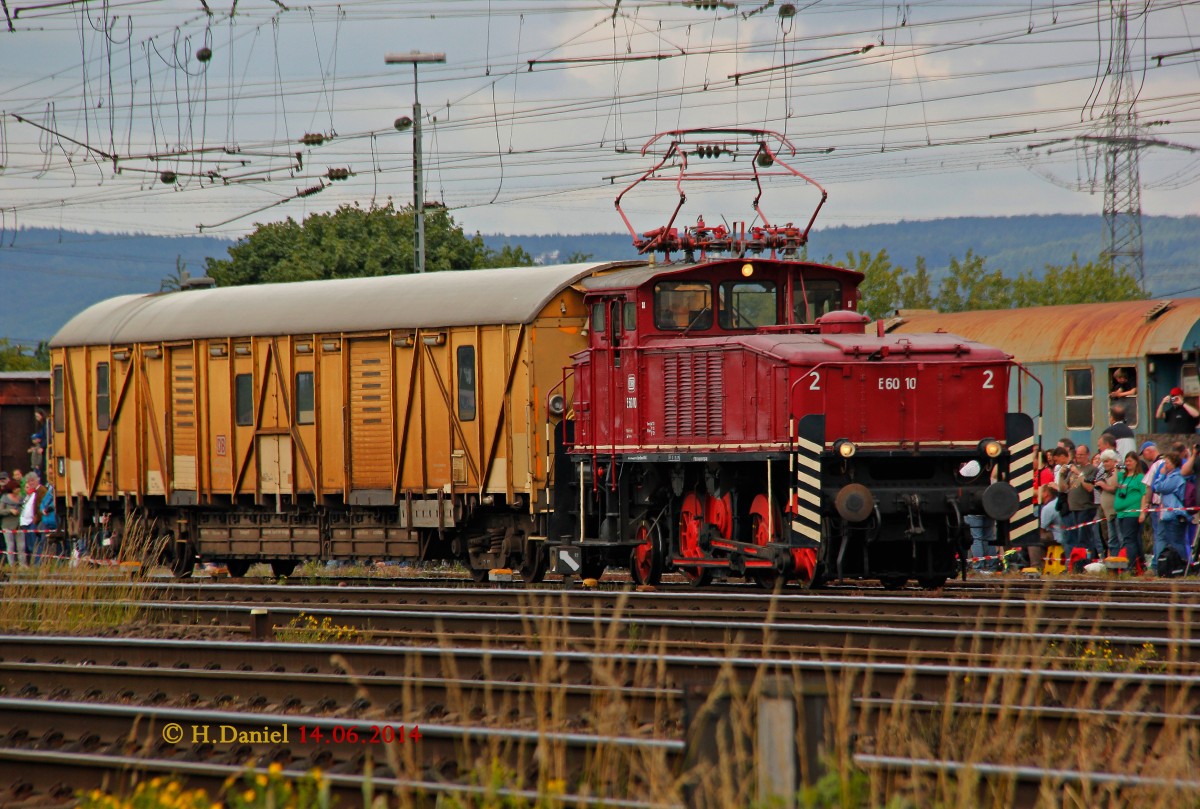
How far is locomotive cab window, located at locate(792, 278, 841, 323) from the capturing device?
16.9 meters

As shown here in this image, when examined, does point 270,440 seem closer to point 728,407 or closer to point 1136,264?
point 728,407

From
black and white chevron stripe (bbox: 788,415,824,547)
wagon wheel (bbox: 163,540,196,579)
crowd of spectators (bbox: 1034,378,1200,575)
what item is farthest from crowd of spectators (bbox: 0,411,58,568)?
crowd of spectators (bbox: 1034,378,1200,575)

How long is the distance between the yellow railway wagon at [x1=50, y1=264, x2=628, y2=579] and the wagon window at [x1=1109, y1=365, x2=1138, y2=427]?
11065 millimetres

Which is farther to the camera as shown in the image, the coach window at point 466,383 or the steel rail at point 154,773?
the coach window at point 466,383

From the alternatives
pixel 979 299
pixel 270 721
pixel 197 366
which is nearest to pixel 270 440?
pixel 197 366

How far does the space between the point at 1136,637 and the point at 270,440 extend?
1317cm

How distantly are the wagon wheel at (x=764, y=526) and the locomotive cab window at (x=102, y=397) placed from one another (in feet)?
39.0

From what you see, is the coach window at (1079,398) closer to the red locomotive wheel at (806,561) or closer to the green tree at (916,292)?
the red locomotive wheel at (806,561)

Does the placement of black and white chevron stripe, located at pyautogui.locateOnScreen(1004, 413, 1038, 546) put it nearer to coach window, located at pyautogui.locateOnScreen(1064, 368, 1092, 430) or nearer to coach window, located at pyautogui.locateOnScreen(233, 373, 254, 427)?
coach window, located at pyautogui.locateOnScreen(233, 373, 254, 427)

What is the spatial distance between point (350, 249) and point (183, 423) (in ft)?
109

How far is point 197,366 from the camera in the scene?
2152 centimetres

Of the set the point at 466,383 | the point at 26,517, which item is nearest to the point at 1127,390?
the point at 466,383

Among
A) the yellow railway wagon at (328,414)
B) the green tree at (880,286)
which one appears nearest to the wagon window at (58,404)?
the yellow railway wagon at (328,414)

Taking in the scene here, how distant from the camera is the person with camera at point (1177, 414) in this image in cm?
2161
